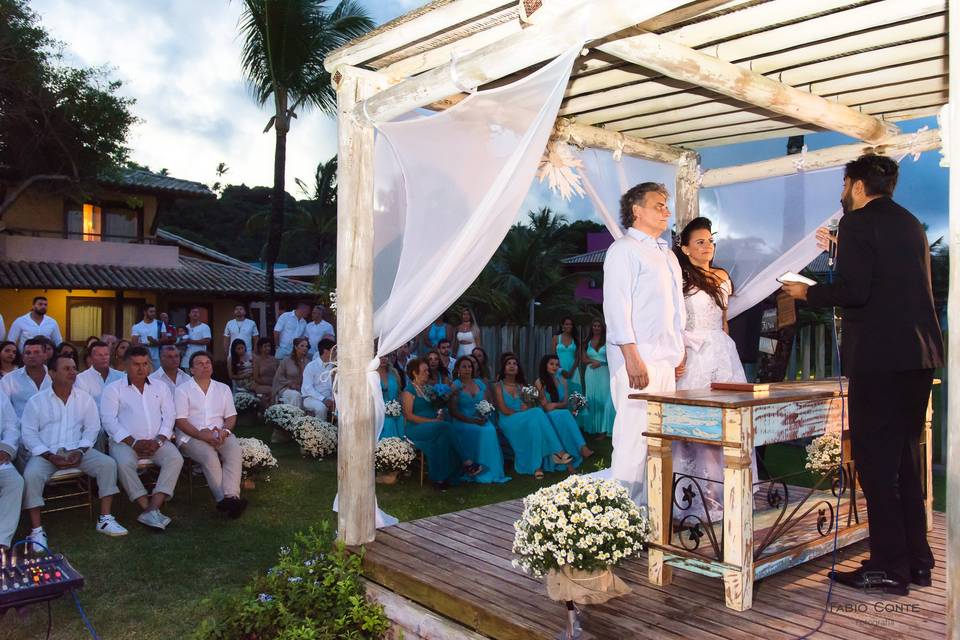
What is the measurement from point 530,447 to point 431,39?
5.19 metres

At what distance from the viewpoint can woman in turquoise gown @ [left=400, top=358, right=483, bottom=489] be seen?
7863 mm

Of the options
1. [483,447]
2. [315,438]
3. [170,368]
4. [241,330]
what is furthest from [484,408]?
[241,330]

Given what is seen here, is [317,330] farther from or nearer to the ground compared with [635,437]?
farther from the ground

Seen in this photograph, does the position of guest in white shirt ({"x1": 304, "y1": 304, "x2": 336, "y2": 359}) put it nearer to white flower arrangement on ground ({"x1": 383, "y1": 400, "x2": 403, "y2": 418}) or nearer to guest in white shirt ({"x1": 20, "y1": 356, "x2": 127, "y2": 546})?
white flower arrangement on ground ({"x1": 383, "y1": 400, "x2": 403, "y2": 418})

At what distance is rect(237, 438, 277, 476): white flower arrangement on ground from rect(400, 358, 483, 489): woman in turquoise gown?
143cm

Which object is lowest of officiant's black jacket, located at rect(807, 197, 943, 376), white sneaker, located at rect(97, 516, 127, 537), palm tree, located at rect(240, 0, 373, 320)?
white sneaker, located at rect(97, 516, 127, 537)

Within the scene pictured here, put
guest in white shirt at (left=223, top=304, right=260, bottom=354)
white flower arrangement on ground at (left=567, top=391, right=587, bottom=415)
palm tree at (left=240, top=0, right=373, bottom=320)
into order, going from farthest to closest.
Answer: palm tree at (left=240, top=0, right=373, bottom=320)
guest in white shirt at (left=223, top=304, right=260, bottom=354)
white flower arrangement on ground at (left=567, top=391, right=587, bottom=415)

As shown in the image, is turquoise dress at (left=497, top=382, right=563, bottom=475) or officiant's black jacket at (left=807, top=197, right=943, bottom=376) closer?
officiant's black jacket at (left=807, top=197, right=943, bottom=376)

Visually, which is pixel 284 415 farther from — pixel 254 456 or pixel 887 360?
pixel 887 360

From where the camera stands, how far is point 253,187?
40.7 meters

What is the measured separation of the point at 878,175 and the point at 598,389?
7578mm

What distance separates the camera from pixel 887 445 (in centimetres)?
358

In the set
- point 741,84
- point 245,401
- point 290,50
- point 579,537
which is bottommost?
point 245,401

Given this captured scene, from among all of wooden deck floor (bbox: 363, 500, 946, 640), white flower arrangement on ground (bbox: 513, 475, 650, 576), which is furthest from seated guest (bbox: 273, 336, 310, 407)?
white flower arrangement on ground (bbox: 513, 475, 650, 576)
